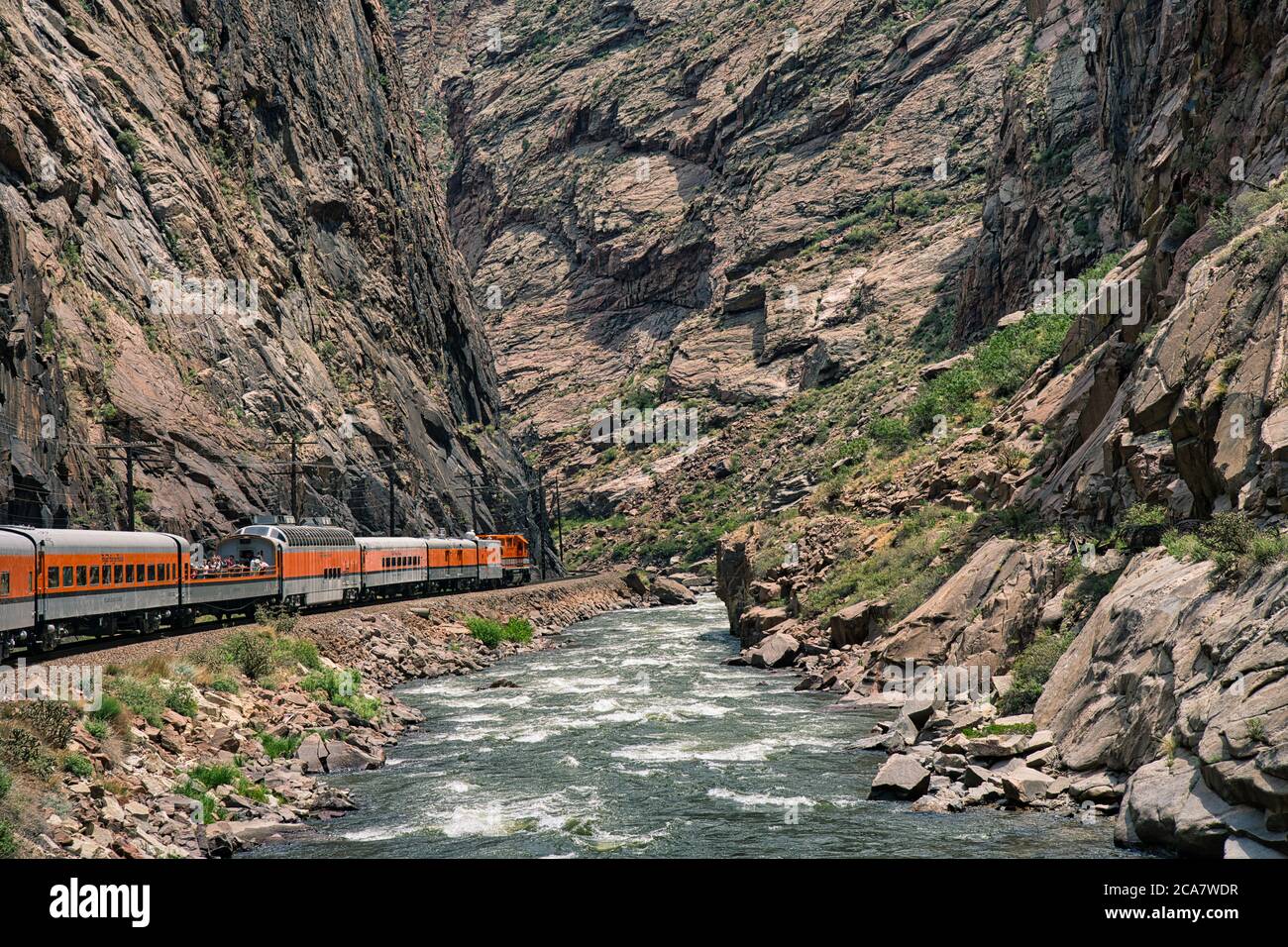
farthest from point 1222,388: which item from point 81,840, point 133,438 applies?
point 133,438

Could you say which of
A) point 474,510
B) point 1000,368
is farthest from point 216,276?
point 1000,368

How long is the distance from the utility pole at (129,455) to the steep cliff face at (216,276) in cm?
33

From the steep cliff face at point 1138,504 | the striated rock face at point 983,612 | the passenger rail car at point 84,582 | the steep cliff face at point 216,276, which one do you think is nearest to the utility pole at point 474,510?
the steep cliff face at point 216,276

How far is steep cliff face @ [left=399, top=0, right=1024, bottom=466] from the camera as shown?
10744 cm

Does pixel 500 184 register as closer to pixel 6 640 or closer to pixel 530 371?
pixel 530 371

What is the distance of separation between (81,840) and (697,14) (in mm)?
159536

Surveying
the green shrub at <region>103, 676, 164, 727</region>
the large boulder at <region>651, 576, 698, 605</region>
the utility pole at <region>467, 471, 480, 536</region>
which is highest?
the utility pole at <region>467, 471, 480, 536</region>

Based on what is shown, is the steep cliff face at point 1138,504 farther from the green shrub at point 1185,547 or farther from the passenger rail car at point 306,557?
the passenger rail car at point 306,557

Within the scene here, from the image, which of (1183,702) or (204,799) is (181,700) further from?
(1183,702)

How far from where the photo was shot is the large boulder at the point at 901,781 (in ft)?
56.5

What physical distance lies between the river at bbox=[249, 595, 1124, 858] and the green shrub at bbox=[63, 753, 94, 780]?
101 inches

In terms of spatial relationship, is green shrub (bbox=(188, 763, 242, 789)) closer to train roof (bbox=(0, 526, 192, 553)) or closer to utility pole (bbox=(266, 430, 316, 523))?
train roof (bbox=(0, 526, 192, 553))

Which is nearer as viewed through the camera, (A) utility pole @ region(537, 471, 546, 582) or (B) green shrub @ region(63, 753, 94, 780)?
(B) green shrub @ region(63, 753, 94, 780)

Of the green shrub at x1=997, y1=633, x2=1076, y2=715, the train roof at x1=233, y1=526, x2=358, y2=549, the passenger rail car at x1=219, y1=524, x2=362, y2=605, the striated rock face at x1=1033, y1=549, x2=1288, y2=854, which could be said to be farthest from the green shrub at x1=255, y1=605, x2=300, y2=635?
the striated rock face at x1=1033, y1=549, x2=1288, y2=854
